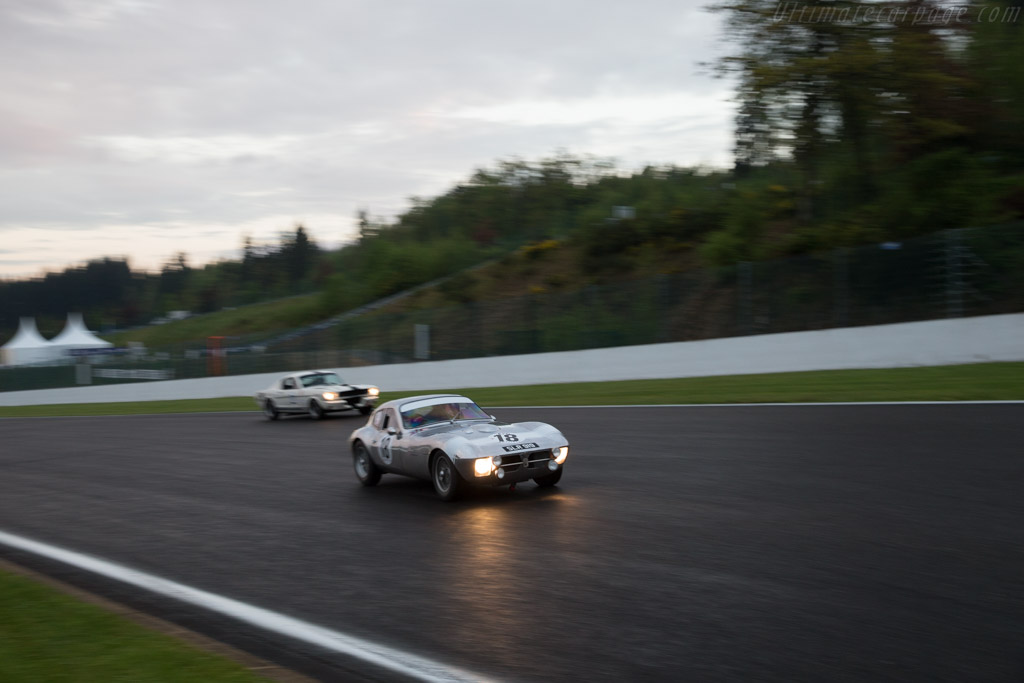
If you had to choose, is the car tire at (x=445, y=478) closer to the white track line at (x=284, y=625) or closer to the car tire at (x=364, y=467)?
the car tire at (x=364, y=467)

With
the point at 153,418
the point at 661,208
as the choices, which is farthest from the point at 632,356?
the point at 661,208

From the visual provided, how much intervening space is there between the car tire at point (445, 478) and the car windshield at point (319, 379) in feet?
48.2

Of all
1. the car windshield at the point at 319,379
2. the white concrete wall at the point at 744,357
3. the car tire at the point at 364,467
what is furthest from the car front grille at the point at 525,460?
the white concrete wall at the point at 744,357

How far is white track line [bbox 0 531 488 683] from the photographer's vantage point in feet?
15.8

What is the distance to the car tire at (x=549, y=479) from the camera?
9812mm

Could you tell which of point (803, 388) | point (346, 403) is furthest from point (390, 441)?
point (346, 403)

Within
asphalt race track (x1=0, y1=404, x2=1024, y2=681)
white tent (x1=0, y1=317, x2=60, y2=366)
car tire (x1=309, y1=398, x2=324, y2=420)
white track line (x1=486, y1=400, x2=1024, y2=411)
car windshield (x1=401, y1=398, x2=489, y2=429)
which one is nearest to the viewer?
asphalt race track (x1=0, y1=404, x2=1024, y2=681)

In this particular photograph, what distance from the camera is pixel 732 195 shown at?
46000 millimetres

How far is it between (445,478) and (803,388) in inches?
474

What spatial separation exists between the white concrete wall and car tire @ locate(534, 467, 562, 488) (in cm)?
1555

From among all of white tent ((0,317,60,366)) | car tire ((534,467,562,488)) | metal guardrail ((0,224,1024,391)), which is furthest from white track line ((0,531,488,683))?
white tent ((0,317,60,366))

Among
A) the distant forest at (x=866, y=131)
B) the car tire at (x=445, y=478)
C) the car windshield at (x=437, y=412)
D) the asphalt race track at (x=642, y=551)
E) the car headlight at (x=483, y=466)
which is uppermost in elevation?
the distant forest at (x=866, y=131)

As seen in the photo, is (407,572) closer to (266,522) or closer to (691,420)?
(266,522)

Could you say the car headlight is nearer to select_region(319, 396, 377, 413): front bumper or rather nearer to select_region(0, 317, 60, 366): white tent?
select_region(319, 396, 377, 413): front bumper
